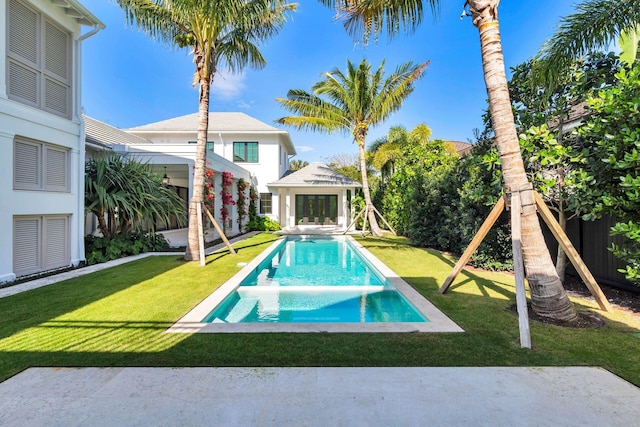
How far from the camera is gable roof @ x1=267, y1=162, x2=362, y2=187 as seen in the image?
21.8 metres

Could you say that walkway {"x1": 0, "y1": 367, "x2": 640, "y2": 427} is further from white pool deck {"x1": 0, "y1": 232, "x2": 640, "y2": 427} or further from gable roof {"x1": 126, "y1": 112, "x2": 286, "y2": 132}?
gable roof {"x1": 126, "y1": 112, "x2": 286, "y2": 132}

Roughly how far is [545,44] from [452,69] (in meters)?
10.8

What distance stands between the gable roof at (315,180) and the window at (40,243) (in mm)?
13725

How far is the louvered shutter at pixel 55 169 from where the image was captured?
8.22 m

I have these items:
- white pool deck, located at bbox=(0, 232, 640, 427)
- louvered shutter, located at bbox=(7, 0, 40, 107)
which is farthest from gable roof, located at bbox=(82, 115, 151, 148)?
white pool deck, located at bbox=(0, 232, 640, 427)

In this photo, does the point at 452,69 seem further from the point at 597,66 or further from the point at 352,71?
the point at 597,66

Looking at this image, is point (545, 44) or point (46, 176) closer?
point (545, 44)

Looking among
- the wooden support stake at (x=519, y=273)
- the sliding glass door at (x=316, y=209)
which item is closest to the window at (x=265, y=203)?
the sliding glass door at (x=316, y=209)

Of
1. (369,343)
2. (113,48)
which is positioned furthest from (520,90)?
(113,48)

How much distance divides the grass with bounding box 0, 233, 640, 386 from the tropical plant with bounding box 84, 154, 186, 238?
4.28 meters

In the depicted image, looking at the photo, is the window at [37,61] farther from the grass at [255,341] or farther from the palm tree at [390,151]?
the palm tree at [390,151]

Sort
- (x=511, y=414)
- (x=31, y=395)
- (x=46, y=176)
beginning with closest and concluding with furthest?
(x=511, y=414) → (x=31, y=395) → (x=46, y=176)

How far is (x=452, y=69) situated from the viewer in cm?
1625

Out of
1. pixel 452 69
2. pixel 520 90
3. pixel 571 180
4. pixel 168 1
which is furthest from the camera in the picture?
pixel 452 69
